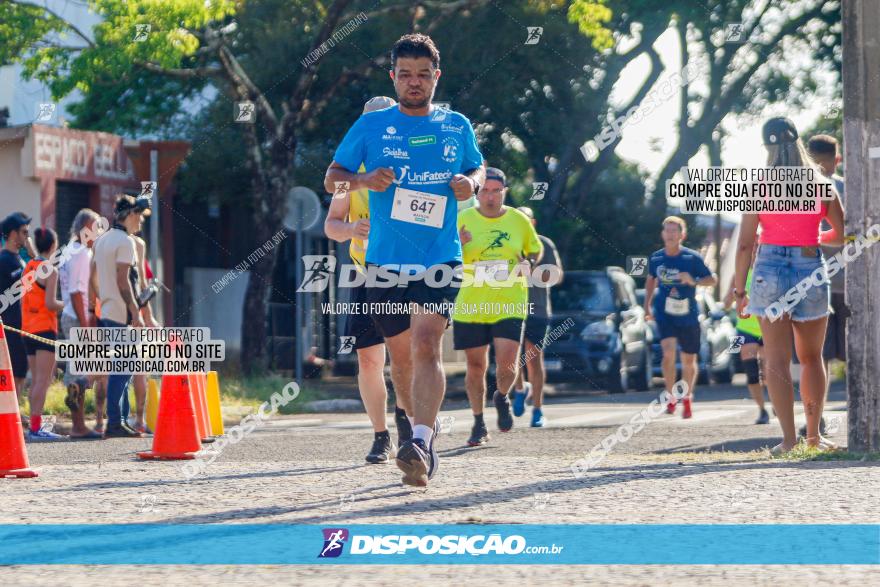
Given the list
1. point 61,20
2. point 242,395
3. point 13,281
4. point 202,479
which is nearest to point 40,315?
point 13,281

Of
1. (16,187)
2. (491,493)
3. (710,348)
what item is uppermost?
(16,187)

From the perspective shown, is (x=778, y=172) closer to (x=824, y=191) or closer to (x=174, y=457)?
(x=824, y=191)

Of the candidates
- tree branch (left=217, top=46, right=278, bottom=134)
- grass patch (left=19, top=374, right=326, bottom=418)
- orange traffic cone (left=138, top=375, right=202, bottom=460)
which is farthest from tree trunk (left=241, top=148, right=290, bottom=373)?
orange traffic cone (left=138, top=375, right=202, bottom=460)

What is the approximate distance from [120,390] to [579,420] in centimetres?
462

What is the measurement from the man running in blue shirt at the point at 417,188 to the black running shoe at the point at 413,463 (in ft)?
0.91

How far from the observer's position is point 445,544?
5.29m

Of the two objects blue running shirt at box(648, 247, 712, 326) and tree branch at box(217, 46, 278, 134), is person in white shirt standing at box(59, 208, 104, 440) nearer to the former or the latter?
blue running shirt at box(648, 247, 712, 326)

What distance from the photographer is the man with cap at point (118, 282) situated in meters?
11.8

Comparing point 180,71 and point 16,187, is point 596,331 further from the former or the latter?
point 16,187

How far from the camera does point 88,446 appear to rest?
35.7ft

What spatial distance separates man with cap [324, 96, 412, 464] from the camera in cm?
779

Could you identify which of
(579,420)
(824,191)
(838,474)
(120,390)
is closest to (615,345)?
(579,420)

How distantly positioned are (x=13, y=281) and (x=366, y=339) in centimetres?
506

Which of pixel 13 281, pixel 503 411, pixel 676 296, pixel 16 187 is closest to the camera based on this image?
pixel 503 411
